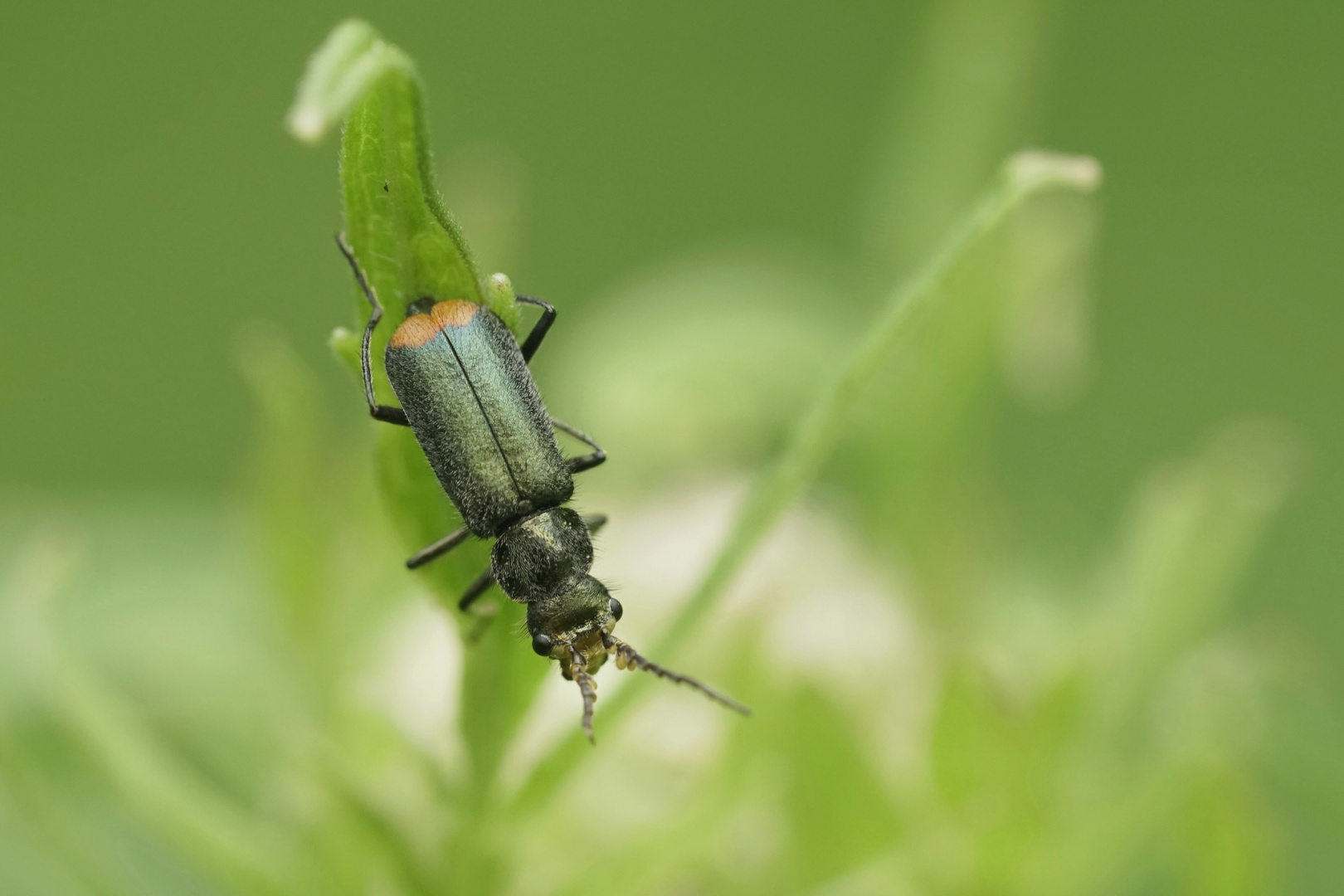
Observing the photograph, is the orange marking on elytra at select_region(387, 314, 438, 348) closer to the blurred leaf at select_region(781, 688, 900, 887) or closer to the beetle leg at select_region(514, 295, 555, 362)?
the beetle leg at select_region(514, 295, 555, 362)

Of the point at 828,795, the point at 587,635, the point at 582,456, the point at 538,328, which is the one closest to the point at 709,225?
the point at 582,456

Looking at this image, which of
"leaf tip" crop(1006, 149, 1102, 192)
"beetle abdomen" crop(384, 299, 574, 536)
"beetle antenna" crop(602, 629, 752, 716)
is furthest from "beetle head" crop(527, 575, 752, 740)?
"leaf tip" crop(1006, 149, 1102, 192)

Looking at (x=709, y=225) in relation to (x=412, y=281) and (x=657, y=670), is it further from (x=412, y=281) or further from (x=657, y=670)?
(x=412, y=281)

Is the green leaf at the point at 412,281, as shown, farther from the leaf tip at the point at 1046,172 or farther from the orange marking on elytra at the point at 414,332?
the leaf tip at the point at 1046,172

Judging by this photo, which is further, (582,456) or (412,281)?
(582,456)

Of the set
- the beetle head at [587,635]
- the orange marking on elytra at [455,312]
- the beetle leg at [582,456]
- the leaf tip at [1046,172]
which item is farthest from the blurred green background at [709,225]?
the leaf tip at [1046,172]

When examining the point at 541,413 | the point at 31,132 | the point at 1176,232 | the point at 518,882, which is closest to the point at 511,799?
the point at 518,882

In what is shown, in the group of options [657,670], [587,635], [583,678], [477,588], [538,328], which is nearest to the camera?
[477,588]
